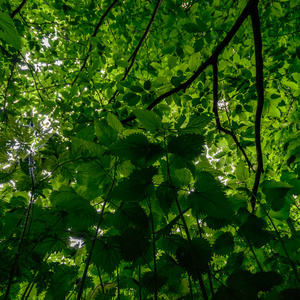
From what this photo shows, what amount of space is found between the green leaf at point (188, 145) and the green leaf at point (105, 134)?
0.26m

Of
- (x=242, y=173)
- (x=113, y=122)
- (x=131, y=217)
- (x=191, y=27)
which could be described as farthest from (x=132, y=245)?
(x=191, y=27)

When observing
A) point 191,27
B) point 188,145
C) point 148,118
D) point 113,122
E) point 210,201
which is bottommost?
point 210,201

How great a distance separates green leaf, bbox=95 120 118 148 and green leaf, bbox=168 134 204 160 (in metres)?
0.26

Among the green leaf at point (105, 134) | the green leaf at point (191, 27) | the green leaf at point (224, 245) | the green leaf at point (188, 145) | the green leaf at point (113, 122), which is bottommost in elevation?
the green leaf at point (224, 245)

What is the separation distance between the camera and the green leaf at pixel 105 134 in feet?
2.59

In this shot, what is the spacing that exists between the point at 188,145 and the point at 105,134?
1.15 feet

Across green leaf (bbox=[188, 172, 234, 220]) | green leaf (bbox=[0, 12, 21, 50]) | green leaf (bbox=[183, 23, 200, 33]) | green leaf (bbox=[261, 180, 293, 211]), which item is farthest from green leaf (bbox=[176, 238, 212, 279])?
green leaf (bbox=[183, 23, 200, 33])

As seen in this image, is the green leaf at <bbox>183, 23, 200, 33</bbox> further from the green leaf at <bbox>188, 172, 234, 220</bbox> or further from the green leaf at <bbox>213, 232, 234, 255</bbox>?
the green leaf at <bbox>213, 232, 234, 255</bbox>

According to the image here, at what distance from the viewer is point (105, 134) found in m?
0.80

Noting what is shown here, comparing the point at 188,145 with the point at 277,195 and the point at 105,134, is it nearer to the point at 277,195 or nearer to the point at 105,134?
the point at 105,134

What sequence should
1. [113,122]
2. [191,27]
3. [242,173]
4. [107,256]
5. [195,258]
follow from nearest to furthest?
1. [195,258]
2. [107,256]
3. [113,122]
4. [242,173]
5. [191,27]

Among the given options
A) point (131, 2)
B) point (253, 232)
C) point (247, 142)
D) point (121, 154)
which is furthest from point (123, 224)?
point (131, 2)

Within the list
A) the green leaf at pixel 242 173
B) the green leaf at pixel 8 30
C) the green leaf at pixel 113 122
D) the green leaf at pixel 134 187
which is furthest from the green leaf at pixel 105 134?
the green leaf at pixel 242 173

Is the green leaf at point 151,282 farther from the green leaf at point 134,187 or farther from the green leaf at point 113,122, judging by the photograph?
the green leaf at point 113,122
